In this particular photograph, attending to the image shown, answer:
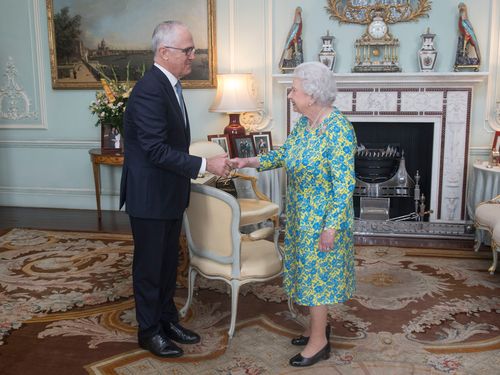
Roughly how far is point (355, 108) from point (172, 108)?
10.4 feet

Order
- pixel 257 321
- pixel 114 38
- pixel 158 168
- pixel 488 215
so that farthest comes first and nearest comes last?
pixel 114 38 → pixel 488 215 → pixel 257 321 → pixel 158 168

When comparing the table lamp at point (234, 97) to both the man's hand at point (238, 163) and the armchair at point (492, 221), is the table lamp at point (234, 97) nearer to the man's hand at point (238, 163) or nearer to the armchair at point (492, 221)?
the armchair at point (492, 221)

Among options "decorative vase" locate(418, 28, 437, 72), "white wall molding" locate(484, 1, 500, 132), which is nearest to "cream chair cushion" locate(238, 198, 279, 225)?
"decorative vase" locate(418, 28, 437, 72)

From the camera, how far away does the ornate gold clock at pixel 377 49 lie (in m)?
5.29

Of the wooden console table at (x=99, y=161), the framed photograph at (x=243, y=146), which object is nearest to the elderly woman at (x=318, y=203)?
the framed photograph at (x=243, y=146)

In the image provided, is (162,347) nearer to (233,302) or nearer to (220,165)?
(233,302)

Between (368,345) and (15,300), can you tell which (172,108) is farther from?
(15,300)

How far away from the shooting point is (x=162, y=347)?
2857 millimetres

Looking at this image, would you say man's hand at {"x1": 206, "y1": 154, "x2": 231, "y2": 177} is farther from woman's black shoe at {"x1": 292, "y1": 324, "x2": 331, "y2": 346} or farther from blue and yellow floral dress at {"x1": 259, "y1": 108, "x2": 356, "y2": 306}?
woman's black shoe at {"x1": 292, "y1": 324, "x2": 331, "y2": 346}

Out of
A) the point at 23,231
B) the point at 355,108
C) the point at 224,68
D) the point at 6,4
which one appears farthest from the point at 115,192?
the point at 355,108

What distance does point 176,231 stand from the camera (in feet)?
9.52

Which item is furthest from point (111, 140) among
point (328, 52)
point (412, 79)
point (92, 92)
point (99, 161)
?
point (412, 79)

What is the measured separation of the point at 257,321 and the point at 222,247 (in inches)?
23.4

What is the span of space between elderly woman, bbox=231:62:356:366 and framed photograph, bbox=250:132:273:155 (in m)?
2.68
